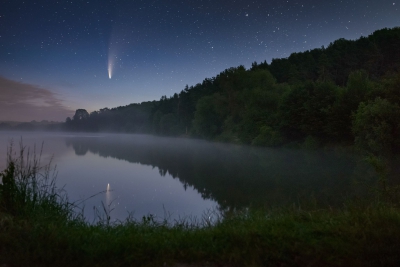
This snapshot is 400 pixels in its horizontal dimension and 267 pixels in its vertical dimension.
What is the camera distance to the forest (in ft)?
76.0

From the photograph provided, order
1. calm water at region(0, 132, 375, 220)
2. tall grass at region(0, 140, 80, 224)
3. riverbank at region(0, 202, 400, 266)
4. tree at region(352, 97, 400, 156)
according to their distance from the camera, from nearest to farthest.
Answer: riverbank at region(0, 202, 400, 266) → tall grass at region(0, 140, 80, 224) → calm water at region(0, 132, 375, 220) → tree at region(352, 97, 400, 156)

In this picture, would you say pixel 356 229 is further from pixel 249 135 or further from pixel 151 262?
→ pixel 249 135

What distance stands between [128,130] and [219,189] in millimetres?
120094

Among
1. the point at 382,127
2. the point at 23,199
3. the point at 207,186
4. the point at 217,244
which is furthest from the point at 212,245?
the point at 382,127

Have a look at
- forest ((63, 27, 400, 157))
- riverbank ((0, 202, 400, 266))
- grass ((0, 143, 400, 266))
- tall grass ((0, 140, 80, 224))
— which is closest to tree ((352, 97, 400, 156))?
forest ((63, 27, 400, 157))

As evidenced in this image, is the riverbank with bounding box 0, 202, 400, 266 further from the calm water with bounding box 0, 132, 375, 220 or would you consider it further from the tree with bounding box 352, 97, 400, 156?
the tree with bounding box 352, 97, 400, 156

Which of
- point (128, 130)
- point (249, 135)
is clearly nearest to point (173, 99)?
point (128, 130)

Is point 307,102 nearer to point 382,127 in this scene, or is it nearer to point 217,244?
point 382,127

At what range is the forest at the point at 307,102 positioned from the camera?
2316cm

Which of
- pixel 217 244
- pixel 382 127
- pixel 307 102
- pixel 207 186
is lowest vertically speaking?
pixel 207 186

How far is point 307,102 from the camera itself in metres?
34.4

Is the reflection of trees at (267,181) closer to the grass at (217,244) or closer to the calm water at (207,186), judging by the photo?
the calm water at (207,186)

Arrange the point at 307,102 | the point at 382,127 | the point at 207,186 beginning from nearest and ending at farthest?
the point at 207,186 → the point at 382,127 → the point at 307,102

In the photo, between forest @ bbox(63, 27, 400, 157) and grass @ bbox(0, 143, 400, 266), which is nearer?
grass @ bbox(0, 143, 400, 266)
